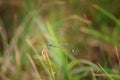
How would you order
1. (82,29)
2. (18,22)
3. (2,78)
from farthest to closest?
1. (18,22)
2. (82,29)
3. (2,78)

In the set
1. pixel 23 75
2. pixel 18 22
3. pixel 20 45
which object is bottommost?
pixel 23 75

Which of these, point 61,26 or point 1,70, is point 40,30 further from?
point 1,70

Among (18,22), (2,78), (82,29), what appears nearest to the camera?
(2,78)

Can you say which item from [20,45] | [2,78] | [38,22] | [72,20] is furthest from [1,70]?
[72,20]

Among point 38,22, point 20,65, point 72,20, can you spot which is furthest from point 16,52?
point 72,20

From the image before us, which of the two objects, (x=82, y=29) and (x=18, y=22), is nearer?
(x=82, y=29)

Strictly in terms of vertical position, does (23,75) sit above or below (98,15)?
below
